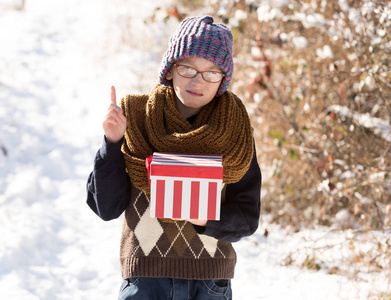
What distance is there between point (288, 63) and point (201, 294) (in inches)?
122

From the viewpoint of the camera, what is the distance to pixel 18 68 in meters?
6.68

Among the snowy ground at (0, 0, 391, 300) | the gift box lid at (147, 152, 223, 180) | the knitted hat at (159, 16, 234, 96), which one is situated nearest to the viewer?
the gift box lid at (147, 152, 223, 180)

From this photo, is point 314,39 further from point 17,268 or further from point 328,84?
point 17,268

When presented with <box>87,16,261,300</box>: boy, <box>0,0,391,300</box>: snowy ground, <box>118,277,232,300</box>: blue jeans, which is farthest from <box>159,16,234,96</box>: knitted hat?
<box>0,0,391,300</box>: snowy ground

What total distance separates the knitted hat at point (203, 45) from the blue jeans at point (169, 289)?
27.1 inches

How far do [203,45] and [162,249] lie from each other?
725mm

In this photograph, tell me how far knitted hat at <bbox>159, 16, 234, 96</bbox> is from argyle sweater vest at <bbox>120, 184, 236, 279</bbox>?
0.50 metres

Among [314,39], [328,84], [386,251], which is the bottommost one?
[386,251]

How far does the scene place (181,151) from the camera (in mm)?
1815

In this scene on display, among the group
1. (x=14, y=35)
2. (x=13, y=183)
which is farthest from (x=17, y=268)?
(x=14, y=35)

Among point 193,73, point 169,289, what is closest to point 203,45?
point 193,73

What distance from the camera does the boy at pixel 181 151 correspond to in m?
1.82

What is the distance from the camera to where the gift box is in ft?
5.37

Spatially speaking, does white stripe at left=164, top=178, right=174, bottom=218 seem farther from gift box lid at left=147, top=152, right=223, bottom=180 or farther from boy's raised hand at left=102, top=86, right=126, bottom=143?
boy's raised hand at left=102, top=86, right=126, bottom=143
